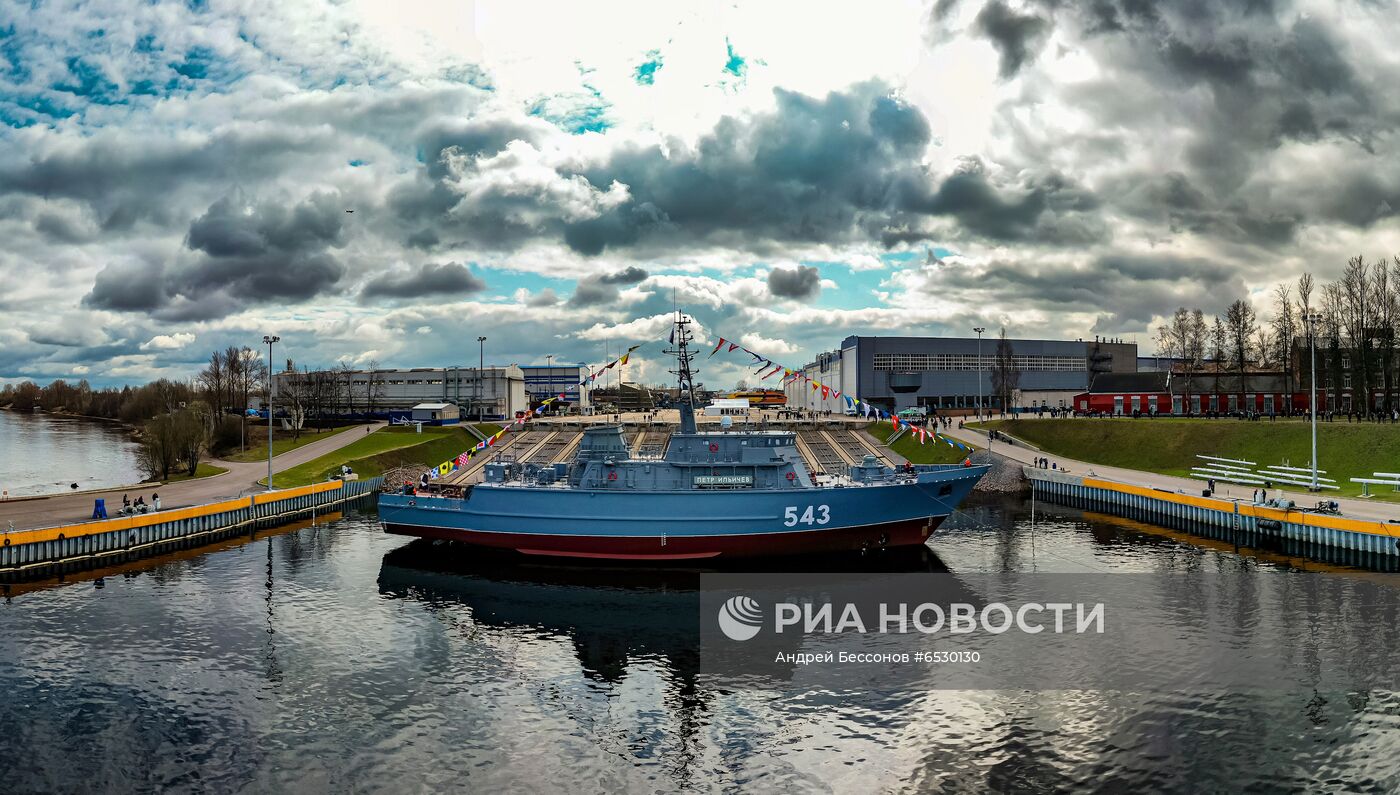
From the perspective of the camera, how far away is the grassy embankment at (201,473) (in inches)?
2327

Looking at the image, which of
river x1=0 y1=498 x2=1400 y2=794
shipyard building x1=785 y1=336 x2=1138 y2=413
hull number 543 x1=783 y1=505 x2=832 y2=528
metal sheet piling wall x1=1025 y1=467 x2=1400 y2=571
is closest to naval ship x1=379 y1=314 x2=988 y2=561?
hull number 543 x1=783 y1=505 x2=832 y2=528

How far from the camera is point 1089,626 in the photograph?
85.8 ft

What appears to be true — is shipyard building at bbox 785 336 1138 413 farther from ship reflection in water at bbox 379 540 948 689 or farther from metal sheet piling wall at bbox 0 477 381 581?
metal sheet piling wall at bbox 0 477 381 581

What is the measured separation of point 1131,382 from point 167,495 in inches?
3938

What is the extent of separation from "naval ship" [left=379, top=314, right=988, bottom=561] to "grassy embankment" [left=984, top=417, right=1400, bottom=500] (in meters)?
29.2

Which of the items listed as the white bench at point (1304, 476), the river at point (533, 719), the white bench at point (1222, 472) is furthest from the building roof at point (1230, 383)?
the river at point (533, 719)

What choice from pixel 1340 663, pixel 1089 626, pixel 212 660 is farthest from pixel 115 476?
pixel 1340 663

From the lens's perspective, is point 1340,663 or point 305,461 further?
point 305,461

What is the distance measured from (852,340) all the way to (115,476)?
88.6 meters

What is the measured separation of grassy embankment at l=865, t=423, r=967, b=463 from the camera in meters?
69.8

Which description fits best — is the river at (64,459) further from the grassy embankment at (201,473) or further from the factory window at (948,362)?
the factory window at (948,362)

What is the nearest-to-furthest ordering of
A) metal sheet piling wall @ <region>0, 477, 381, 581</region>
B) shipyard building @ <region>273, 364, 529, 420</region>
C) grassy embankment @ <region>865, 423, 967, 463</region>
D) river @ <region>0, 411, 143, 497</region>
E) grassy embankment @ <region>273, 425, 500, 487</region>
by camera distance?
metal sheet piling wall @ <region>0, 477, 381, 581</region>, river @ <region>0, 411, 143, 497</region>, grassy embankment @ <region>273, 425, 500, 487</region>, grassy embankment @ <region>865, 423, 967, 463</region>, shipyard building @ <region>273, 364, 529, 420</region>

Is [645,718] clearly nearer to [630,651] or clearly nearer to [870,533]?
[630,651]

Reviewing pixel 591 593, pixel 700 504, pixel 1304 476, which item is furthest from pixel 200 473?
pixel 1304 476
